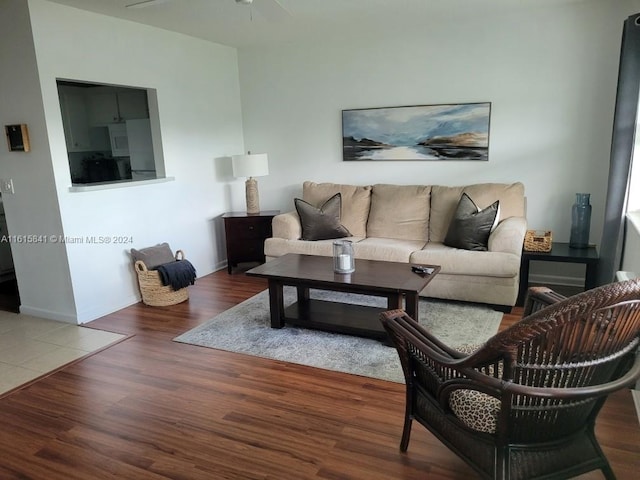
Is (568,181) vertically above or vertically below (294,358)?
above

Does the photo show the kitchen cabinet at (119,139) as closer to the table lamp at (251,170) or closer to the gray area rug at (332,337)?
the table lamp at (251,170)

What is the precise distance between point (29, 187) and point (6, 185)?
0.30m

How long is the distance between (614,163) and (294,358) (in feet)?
8.88

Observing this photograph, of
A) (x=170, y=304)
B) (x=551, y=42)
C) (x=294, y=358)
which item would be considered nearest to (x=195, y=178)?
(x=170, y=304)

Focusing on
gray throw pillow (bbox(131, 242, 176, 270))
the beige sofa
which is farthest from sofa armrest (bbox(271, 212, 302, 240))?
gray throw pillow (bbox(131, 242, 176, 270))

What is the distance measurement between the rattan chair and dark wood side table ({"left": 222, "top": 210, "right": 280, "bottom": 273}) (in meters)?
3.29

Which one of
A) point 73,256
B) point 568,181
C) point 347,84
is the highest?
point 347,84

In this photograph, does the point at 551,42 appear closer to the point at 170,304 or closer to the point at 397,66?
the point at 397,66

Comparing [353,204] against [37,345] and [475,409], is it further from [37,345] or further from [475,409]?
[475,409]

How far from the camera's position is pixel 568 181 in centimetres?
427

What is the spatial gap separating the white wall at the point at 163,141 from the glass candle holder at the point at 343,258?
1990mm

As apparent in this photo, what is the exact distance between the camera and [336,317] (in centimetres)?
350

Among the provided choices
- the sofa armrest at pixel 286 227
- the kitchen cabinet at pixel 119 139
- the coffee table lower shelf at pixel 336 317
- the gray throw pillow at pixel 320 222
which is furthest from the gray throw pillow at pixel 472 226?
the kitchen cabinet at pixel 119 139

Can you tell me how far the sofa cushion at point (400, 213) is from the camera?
14.8ft
